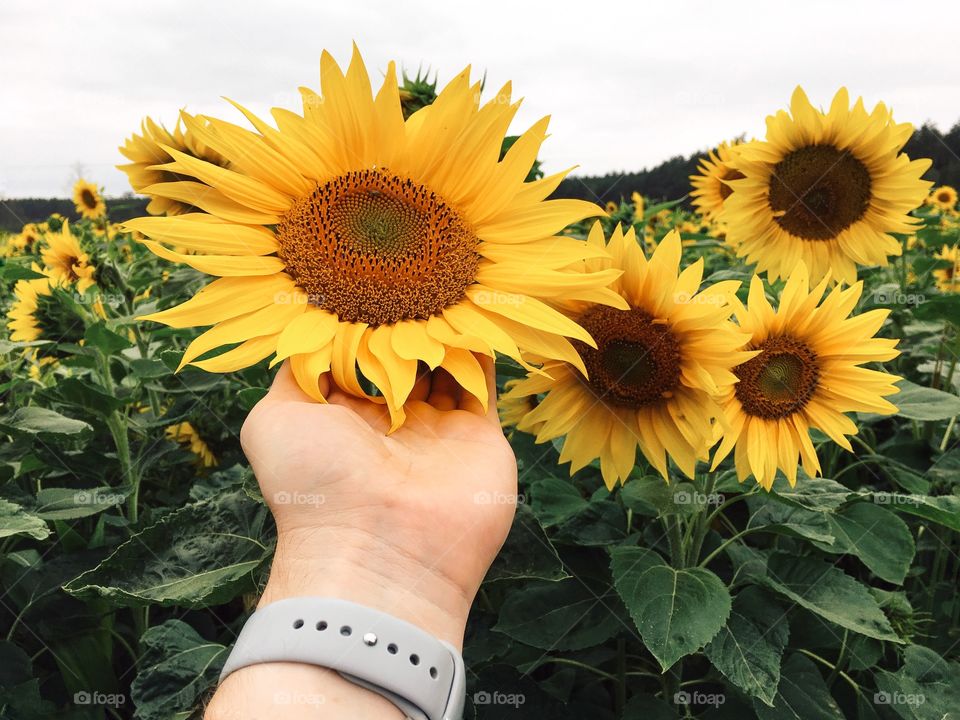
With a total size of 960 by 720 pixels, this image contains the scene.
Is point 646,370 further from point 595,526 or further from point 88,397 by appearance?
point 88,397

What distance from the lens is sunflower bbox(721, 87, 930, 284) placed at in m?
3.02

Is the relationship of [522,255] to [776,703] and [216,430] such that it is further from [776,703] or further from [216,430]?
[216,430]

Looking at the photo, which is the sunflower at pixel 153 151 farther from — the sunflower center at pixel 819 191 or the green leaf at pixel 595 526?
the sunflower center at pixel 819 191

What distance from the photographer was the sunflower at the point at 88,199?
760 cm

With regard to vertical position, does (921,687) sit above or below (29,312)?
below

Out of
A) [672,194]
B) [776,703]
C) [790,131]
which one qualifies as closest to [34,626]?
[776,703]

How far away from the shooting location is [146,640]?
1.99 metres

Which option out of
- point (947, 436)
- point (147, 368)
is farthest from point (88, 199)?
point (947, 436)

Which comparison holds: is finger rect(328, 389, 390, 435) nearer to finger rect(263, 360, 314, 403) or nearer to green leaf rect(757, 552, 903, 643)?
finger rect(263, 360, 314, 403)

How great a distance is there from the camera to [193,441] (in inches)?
121

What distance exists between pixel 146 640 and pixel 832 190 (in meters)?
3.00

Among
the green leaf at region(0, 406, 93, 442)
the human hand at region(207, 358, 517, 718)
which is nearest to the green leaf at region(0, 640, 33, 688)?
the green leaf at region(0, 406, 93, 442)

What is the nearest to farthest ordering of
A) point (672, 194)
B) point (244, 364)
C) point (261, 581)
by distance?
point (244, 364) → point (261, 581) → point (672, 194)

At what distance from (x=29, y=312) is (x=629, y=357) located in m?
2.71
